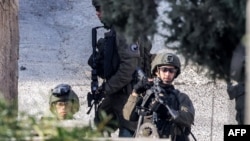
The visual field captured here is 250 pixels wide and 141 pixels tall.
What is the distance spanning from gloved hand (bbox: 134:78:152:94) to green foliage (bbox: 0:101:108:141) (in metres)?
3.17

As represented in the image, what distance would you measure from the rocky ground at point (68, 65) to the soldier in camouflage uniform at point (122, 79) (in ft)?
5.32

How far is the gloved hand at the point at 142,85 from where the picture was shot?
6.90m

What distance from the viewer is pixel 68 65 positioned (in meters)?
12.8

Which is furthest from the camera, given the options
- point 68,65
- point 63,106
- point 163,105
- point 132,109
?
point 68,65

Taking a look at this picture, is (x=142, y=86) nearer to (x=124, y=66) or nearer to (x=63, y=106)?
(x=63, y=106)

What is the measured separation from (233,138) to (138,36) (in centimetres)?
75

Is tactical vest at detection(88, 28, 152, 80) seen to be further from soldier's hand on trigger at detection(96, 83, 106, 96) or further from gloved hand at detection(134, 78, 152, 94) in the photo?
gloved hand at detection(134, 78, 152, 94)

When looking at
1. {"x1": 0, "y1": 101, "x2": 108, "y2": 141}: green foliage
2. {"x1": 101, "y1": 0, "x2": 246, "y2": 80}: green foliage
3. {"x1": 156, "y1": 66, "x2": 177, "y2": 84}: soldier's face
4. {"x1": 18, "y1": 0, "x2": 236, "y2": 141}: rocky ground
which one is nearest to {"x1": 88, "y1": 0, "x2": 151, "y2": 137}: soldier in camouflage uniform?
{"x1": 156, "y1": 66, "x2": 177, "y2": 84}: soldier's face

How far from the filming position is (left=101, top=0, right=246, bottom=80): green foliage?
15.0ft

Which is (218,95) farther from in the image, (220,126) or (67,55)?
(67,55)

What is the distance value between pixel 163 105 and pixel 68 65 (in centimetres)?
608

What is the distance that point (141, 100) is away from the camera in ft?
22.8

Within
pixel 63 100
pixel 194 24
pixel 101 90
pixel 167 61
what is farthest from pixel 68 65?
pixel 194 24

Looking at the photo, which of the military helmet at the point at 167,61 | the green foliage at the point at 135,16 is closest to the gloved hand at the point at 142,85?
the military helmet at the point at 167,61
